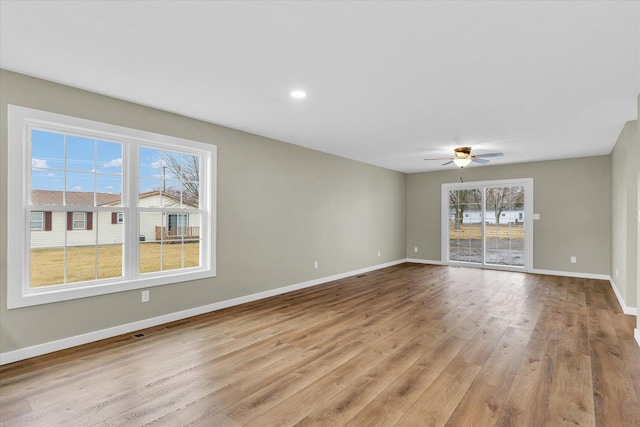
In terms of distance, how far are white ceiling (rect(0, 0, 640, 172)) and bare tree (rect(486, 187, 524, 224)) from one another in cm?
329

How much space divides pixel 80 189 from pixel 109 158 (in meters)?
0.44

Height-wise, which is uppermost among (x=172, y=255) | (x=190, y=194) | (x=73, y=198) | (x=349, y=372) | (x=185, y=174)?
(x=185, y=174)

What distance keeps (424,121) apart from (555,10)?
7.57 ft

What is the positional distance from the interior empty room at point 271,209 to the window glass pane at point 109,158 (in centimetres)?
2

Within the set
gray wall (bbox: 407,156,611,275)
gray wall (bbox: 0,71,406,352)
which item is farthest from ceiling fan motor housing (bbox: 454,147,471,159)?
gray wall (bbox: 407,156,611,275)

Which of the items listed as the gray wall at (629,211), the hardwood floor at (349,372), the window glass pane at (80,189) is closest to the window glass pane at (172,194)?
the window glass pane at (80,189)

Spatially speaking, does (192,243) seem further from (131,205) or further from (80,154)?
(80,154)

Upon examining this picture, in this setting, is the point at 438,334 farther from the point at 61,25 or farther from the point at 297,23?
the point at 61,25

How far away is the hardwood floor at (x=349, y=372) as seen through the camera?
2.11 m

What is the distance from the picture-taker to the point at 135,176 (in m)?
3.71

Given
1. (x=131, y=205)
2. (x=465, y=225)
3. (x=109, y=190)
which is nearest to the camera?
(x=109, y=190)

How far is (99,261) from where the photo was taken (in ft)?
11.5

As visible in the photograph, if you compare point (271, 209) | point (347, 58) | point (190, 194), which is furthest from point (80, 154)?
point (347, 58)

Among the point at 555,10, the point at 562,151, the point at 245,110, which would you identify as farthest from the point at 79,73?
the point at 562,151
